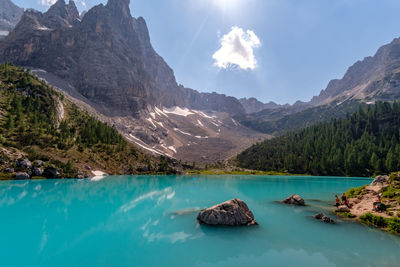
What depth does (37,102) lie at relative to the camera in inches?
3866

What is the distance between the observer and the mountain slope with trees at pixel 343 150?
108250 mm

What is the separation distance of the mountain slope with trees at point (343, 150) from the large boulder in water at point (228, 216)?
354 feet

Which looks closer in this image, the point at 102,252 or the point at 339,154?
the point at 102,252

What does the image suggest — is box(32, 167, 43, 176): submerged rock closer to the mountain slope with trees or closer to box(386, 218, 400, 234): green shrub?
box(386, 218, 400, 234): green shrub

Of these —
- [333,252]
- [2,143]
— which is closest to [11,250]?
[333,252]

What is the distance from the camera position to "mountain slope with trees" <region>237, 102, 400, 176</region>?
355ft

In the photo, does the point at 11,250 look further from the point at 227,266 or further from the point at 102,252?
the point at 227,266

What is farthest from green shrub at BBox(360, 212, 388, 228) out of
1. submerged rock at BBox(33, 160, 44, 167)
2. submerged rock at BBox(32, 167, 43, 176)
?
submerged rock at BBox(33, 160, 44, 167)

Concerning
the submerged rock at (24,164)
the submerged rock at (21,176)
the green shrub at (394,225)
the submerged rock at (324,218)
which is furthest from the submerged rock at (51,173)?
the green shrub at (394,225)

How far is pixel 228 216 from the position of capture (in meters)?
20.6

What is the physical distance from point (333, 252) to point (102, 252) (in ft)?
50.3

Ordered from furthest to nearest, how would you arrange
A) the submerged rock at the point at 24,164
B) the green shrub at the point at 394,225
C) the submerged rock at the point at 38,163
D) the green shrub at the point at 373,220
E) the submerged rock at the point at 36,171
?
the submerged rock at the point at 38,163 → the submerged rock at the point at 36,171 → the submerged rock at the point at 24,164 → the green shrub at the point at 373,220 → the green shrub at the point at 394,225

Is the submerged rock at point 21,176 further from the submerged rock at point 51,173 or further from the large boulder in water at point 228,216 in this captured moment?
the large boulder in water at point 228,216

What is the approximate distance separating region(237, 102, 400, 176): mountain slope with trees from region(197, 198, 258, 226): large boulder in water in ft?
354
